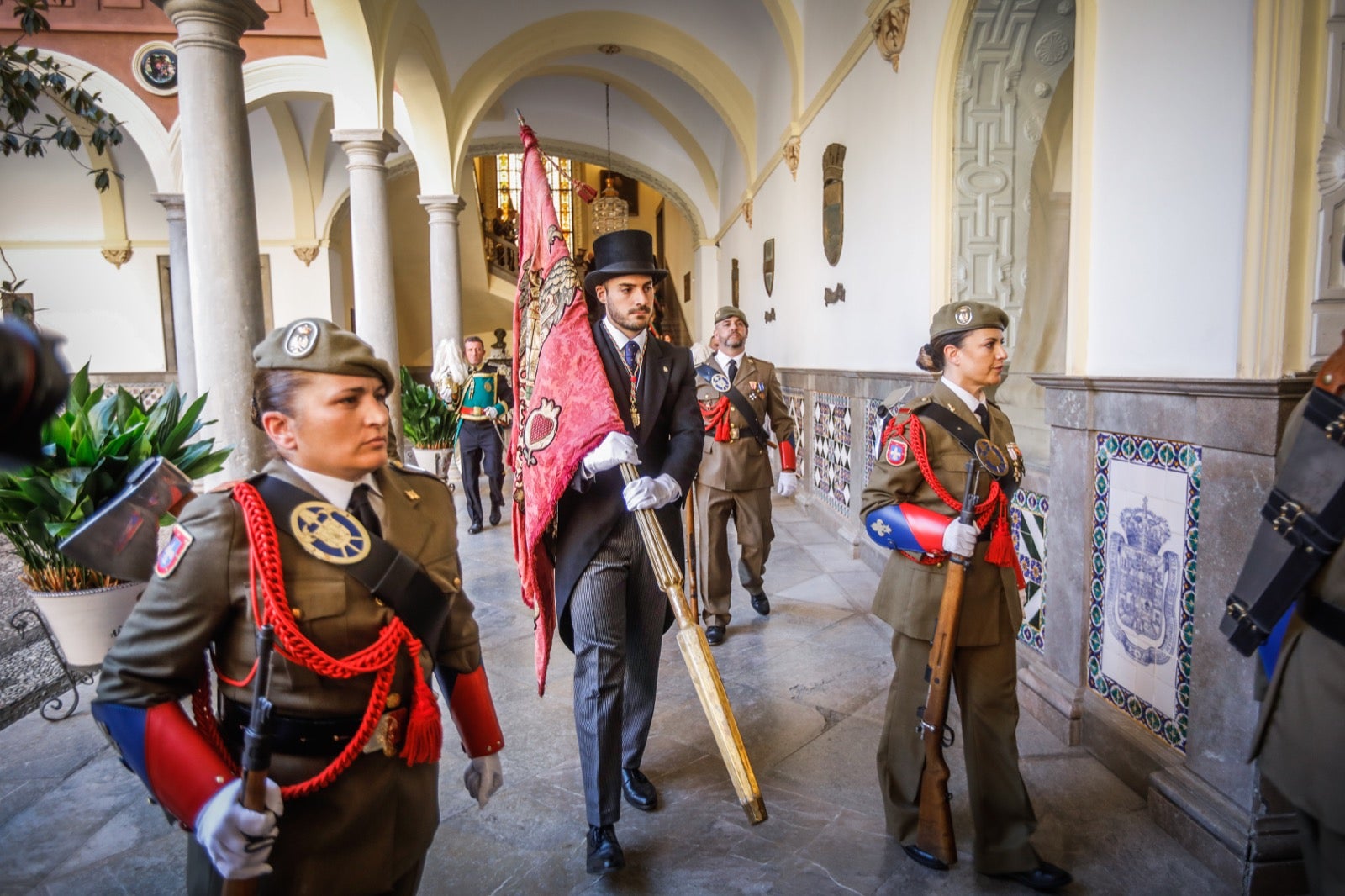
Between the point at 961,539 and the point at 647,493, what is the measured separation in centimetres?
84

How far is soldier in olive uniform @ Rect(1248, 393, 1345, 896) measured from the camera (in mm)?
1272

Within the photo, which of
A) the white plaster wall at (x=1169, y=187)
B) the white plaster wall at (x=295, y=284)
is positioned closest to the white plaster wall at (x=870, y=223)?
the white plaster wall at (x=1169, y=187)

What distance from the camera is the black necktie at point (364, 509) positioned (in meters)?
1.36

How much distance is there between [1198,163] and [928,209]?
2202 millimetres

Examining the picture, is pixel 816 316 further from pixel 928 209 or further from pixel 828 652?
pixel 828 652

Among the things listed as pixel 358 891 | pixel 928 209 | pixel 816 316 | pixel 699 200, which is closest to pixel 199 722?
pixel 358 891

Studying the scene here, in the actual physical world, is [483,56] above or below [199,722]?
above

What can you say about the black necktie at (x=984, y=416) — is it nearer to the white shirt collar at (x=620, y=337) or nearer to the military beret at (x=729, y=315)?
the white shirt collar at (x=620, y=337)

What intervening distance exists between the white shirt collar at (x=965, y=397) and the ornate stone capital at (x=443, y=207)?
895cm

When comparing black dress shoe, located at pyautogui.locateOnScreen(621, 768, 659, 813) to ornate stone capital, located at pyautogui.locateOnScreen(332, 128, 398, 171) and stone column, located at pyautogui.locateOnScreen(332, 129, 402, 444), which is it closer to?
stone column, located at pyautogui.locateOnScreen(332, 129, 402, 444)

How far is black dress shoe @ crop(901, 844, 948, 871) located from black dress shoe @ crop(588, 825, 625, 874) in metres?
0.85

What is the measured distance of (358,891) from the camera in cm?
132

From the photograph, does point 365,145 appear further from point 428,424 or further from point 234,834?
point 234,834

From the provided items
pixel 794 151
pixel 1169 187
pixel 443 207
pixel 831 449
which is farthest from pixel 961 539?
pixel 443 207
